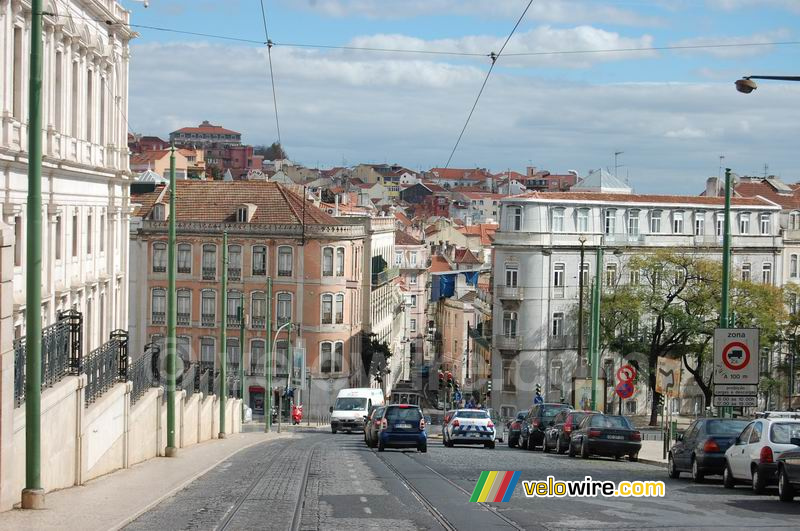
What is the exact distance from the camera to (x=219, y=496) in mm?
20703

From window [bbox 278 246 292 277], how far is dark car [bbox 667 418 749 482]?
56361 millimetres

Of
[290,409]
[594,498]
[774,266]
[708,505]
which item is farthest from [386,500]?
[774,266]

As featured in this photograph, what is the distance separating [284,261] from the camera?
8112cm

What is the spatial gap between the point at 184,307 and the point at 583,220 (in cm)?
2624

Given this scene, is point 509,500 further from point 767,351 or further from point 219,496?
point 767,351

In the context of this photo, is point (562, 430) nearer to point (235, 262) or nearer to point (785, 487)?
point (785, 487)

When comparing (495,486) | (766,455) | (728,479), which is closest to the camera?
(766,455)

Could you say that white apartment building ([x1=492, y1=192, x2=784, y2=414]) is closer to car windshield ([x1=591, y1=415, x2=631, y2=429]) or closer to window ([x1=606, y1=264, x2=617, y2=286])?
window ([x1=606, y1=264, x2=617, y2=286])

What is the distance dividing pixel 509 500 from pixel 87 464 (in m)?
7.70

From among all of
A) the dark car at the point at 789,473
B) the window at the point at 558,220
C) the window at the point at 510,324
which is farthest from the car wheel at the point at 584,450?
the window at the point at 558,220

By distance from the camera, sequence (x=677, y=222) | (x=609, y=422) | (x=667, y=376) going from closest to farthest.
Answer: (x=609, y=422) → (x=667, y=376) → (x=677, y=222)

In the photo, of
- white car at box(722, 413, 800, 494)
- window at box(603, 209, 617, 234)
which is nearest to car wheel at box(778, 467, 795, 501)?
white car at box(722, 413, 800, 494)

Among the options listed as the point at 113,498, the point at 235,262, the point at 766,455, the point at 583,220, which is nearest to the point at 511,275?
the point at 583,220

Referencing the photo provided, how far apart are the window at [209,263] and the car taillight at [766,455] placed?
62.3 m
